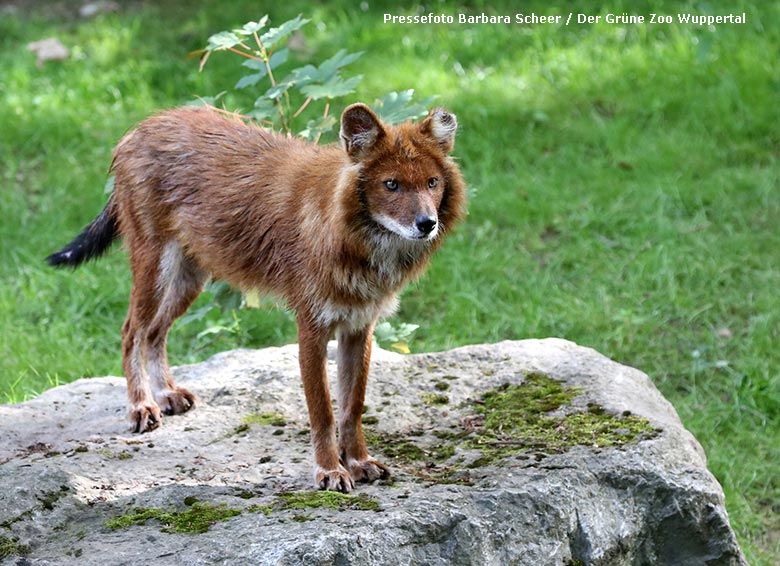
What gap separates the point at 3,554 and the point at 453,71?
24.9 ft

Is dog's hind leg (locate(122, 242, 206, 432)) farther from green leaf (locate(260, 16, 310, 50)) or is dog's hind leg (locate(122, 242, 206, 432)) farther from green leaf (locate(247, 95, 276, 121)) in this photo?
green leaf (locate(260, 16, 310, 50))

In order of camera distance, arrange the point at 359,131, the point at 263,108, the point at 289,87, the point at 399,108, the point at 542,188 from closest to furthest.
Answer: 1. the point at 359,131
2. the point at 399,108
3. the point at 289,87
4. the point at 263,108
5. the point at 542,188

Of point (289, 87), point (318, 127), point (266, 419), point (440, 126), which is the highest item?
point (440, 126)

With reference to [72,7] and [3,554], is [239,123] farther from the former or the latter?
[72,7]

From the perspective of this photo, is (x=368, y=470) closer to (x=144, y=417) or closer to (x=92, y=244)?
(x=144, y=417)

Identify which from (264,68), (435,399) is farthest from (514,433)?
(264,68)

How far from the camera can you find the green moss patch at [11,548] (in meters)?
3.88

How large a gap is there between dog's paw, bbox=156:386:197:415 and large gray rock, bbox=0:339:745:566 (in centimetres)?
6

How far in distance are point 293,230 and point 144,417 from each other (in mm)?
1249

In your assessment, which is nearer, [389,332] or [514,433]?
[514,433]

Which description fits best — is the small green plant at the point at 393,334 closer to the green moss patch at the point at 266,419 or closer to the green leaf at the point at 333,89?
the green moss patch at the point at 266,419

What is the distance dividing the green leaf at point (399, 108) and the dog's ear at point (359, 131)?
0.99m

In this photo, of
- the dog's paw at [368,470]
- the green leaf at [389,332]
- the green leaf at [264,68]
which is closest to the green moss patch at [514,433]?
the dog's paw at [368,470]

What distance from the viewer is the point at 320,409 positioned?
459cm
